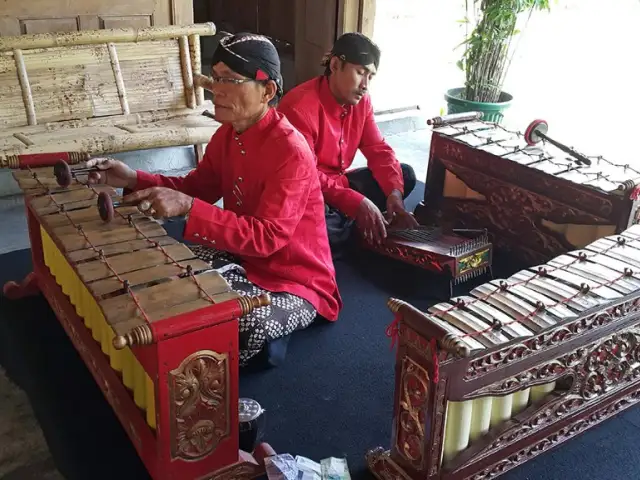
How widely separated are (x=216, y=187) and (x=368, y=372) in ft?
2.97

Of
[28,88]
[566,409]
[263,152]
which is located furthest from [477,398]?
[28,88]

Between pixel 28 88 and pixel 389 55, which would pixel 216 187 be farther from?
pixel 389 55

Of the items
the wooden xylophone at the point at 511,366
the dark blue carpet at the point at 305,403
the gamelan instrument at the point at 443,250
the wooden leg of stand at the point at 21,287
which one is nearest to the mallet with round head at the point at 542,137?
the gamelan instrument at the point at 443,250

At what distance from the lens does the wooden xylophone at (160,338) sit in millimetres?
1592

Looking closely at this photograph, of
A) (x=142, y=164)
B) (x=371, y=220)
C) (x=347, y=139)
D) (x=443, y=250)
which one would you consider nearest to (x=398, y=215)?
(x=371, y=220)

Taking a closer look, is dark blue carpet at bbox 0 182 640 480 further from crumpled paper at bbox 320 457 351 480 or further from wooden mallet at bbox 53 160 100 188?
wooden mallet at bbox 53 160 100 188

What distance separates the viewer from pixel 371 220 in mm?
2975

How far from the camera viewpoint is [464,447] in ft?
5.80

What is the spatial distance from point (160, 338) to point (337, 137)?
1.79 meters

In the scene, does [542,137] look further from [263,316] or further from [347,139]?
[263,316]

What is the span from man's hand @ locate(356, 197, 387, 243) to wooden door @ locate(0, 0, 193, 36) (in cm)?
210

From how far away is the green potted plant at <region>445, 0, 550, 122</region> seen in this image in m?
4.59

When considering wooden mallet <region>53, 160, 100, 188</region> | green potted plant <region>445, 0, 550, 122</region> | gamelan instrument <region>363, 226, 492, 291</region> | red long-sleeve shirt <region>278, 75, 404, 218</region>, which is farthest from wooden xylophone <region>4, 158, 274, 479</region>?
green potted plant <region>445, 0, 550, 122</region>

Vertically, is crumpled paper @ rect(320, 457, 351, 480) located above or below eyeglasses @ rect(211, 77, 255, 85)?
below
